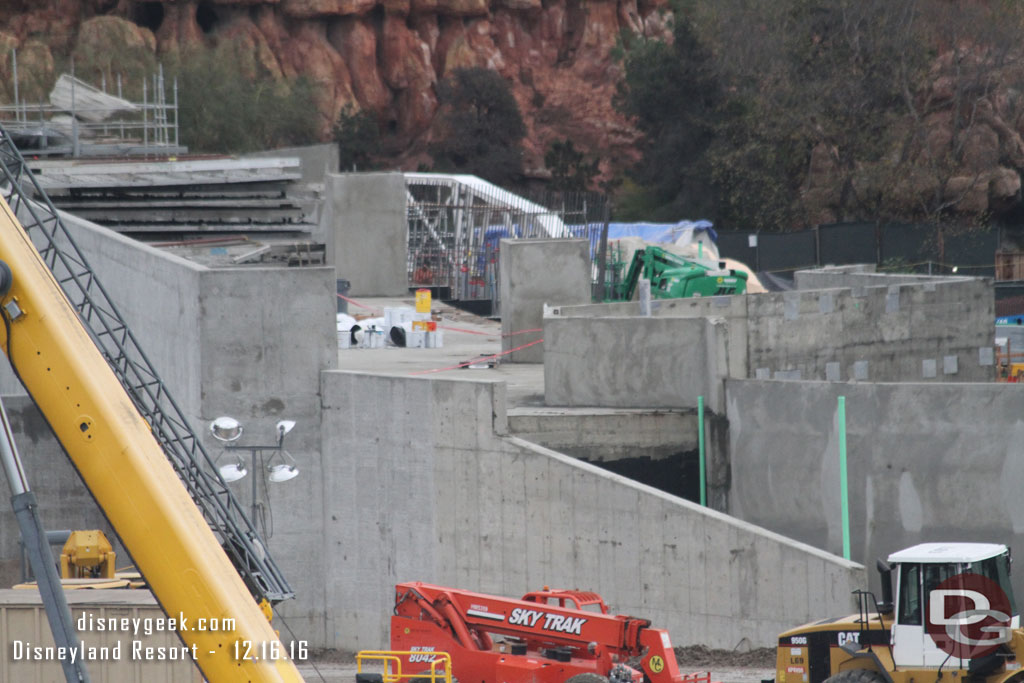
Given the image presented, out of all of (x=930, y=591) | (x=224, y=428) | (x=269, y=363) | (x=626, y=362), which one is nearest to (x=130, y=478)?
(x=224, y=428)

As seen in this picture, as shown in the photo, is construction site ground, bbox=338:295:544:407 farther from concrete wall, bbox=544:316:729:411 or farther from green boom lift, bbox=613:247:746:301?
green boom lift, bbox=613:247:746:301

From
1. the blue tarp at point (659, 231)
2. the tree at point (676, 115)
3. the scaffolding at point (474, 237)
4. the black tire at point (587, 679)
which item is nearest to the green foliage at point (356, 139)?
the tree at point (676, 115)

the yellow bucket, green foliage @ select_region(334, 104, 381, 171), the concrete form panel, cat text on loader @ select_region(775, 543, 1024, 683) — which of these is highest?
green foliage @ select_region(334, 104, 381, 171)

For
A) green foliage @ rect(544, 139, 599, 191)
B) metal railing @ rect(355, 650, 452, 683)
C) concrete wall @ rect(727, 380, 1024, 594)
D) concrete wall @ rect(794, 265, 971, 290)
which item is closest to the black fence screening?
concrete wall @ rect(794, 265, 971, 290)

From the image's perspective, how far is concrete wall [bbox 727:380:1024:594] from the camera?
17109 millimetres

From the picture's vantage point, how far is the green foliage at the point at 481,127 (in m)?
75.9

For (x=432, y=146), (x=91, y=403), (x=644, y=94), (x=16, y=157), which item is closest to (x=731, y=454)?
(x=16, y=157)

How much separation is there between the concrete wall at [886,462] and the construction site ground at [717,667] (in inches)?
90.4

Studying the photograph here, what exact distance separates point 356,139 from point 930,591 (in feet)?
212

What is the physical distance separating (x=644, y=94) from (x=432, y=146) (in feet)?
60.7

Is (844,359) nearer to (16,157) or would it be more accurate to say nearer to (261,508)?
(261,508)

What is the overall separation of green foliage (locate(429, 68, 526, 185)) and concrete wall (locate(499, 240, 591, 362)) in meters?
51.5

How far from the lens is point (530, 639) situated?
45.5ft

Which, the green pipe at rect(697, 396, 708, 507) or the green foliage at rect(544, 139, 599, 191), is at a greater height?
the green foliage at rect(544, 139, 599, 191)
